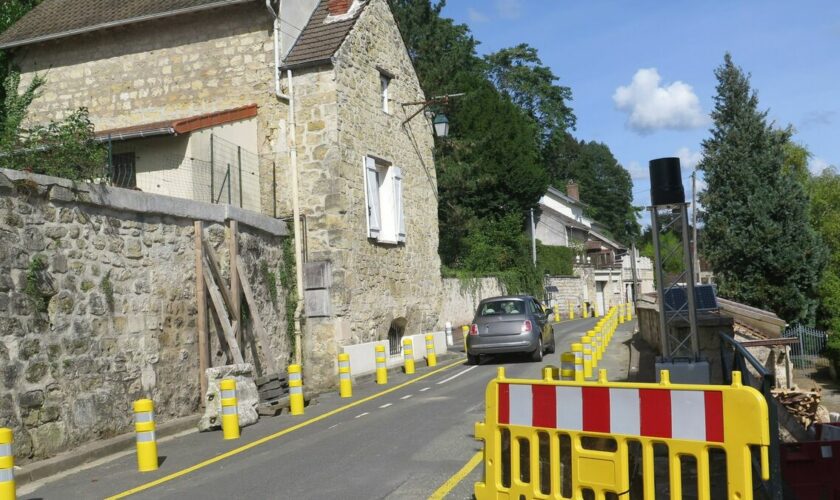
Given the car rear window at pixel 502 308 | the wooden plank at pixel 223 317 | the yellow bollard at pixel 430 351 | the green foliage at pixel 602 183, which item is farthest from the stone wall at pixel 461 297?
the green foliage at pixel 602 183

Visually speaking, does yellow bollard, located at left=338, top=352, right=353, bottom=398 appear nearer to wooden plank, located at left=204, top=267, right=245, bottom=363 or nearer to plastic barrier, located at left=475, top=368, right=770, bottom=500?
wooden plank, located at left=204, top=267, right=245, bottom=363

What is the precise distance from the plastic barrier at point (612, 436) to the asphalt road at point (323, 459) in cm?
123

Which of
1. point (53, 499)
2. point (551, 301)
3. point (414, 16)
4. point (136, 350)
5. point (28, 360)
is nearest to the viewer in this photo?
point (53, 499)

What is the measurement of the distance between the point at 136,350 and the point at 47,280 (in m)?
1.86

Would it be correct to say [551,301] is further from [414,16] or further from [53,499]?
[53,499]

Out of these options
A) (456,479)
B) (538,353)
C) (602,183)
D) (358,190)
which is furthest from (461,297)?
(602,183)

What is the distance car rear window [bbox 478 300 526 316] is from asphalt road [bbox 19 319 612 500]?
525cm

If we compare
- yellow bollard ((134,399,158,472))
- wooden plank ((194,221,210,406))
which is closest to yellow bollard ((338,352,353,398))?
wooden plank ((194,221,210,406))

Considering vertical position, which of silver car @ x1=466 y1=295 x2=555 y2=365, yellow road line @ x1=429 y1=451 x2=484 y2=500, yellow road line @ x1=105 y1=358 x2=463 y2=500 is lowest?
yellow road line @ x1=105 y1=358 x2=463 y2=500

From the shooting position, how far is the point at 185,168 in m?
15.2

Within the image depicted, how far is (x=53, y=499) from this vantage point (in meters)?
7.27

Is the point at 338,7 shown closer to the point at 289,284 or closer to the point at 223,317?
the point at 289,284

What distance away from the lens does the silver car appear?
17.2 metres

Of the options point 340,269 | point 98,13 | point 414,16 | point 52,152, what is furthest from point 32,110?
point 414,16
